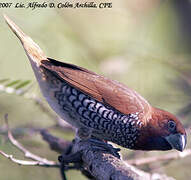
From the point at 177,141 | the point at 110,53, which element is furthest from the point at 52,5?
the point at 177,141

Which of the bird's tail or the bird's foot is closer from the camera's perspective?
the bird's foot

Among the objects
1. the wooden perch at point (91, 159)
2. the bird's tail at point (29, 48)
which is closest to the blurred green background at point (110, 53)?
the wooden perch at point (91, 159)

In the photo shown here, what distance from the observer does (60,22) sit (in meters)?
7.29

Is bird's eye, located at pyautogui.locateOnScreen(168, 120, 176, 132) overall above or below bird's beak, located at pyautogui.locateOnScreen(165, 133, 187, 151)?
above

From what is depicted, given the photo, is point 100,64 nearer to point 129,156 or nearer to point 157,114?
point 129,156

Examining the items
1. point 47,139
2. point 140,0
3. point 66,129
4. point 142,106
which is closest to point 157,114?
point 142,106

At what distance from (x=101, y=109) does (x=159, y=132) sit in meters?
0.71

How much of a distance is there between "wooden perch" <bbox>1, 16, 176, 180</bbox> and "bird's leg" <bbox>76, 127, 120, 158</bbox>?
6 cm

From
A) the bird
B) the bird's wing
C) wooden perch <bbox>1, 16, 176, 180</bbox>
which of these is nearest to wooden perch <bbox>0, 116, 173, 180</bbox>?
wooden perch <bbox>1, 16, 176, 180</bbox>

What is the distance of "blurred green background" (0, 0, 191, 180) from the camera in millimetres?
5992

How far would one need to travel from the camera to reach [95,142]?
14.7 feet

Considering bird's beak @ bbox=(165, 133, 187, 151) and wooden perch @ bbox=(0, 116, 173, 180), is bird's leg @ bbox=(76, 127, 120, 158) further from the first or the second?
bird's beak @ bbox=(165, 133, 187, 151)

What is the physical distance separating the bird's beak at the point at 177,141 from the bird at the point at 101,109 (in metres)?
0.01

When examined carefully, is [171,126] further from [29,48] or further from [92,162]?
[29,48]
